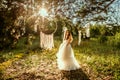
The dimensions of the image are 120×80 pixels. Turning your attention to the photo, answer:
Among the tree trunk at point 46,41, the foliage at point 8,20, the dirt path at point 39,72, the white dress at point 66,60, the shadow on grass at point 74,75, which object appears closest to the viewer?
the shadow on grass at point 74,75

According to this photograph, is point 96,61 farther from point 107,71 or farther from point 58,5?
point 58,5

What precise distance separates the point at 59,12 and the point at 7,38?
11.4 feet

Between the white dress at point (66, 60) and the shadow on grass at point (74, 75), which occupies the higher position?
the white dress at point (66, 60)

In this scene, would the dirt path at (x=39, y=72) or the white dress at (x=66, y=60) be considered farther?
the white dress at (x=66, y=60)

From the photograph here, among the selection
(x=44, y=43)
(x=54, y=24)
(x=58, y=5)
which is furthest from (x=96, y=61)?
(x=54, y=24)

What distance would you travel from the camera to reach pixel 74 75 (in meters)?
11.2

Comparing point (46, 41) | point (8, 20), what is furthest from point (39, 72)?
point (46, 41)

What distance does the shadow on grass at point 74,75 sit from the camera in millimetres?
10766

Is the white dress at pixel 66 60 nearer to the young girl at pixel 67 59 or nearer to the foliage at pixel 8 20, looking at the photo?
the young girl at pixel 67 59

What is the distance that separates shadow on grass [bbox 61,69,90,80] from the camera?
35.3 ft

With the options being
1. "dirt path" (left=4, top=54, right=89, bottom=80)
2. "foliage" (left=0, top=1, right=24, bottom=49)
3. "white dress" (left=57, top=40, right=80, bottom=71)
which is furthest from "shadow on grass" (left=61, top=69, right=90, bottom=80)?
"foliage" (left=0, top=1, right=24, bottom=49)

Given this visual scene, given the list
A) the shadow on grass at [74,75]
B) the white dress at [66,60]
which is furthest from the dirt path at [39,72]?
the white dress at [66,60]

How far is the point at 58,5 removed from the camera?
1126 cm

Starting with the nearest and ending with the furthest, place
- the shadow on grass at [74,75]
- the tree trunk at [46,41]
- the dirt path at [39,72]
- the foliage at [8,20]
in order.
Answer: the shadow on grass at [74,75]
the dirt path at [39,72]
the foliage at [8,20]
the tree trunk at [46,41]
